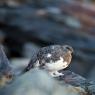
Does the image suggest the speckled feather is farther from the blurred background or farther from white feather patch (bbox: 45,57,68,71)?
the blurred background

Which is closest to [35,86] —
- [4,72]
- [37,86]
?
[37,86]

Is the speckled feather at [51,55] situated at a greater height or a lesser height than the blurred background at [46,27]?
lesser

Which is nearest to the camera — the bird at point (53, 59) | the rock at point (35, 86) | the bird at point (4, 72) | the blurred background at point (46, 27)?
the rock at point (35, 86)

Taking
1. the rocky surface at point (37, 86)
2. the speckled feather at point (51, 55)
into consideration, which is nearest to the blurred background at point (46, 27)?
the speckled feather at point (51, 55)

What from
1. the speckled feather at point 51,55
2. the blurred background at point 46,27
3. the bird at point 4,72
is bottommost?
the bird at point 4,72

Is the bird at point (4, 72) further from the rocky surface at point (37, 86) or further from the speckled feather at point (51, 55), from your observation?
the speckled feather at point (51, 55)

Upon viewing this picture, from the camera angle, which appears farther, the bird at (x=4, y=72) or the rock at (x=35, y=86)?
the bird at (x=4, y=72)

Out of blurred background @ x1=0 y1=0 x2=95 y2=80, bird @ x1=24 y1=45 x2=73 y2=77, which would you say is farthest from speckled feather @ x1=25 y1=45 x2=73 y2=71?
blurred background @ x1=0 y1=0 x2=95 y2=80

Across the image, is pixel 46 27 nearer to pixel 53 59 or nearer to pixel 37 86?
pixel 53 59
